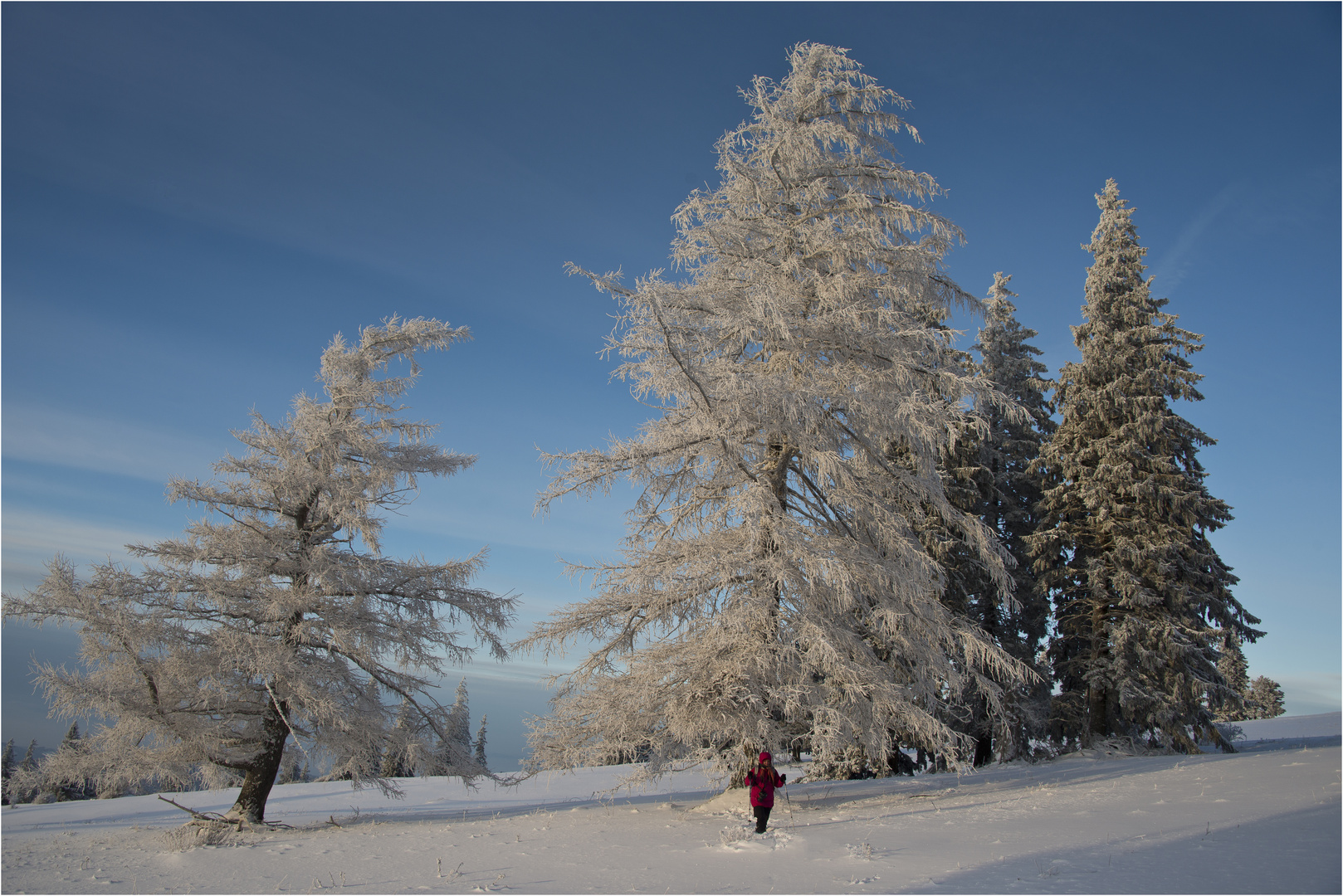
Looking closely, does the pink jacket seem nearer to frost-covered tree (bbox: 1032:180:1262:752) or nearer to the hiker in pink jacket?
the hiker in pink jacket

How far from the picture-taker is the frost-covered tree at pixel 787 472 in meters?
9.98

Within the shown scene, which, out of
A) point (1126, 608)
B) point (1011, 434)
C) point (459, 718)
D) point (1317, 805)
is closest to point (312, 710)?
point (459, 718)

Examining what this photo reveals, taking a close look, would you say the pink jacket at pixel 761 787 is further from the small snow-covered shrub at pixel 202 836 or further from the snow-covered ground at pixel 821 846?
the small snow-covered shrub at pixel 202 836

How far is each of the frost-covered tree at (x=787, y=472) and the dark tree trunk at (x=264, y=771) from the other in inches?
180

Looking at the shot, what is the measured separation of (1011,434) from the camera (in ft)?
76.0

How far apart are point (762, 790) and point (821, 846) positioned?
106cm

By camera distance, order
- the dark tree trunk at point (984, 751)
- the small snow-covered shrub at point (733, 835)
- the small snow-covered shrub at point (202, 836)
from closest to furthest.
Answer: the small snow-covered shrub at point (733, 835) → the small snow-covered shrub at point (202, 836) → the dark tree trunk at point (984, 751)

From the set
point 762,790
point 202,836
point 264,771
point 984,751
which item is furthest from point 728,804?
point 984,751

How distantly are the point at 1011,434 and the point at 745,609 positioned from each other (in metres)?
16.9

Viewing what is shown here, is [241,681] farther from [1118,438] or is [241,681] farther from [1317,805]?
[1118,438]

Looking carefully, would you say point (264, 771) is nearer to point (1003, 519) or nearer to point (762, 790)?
point (762, 790)

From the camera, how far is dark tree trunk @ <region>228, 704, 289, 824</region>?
11297mm

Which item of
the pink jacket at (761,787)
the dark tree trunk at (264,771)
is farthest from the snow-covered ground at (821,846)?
the dark tree trunk at (264,771)

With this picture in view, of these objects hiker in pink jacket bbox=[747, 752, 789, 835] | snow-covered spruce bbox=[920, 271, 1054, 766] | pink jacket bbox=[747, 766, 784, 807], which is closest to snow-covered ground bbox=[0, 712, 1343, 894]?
hiker in pink jacket bbox=[747, 752, 789, 835]
